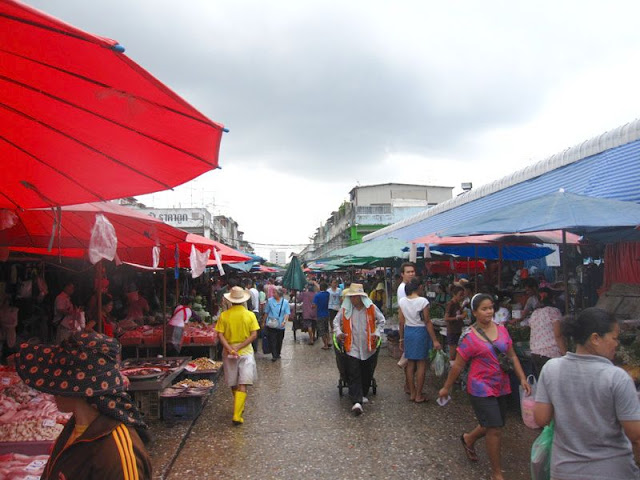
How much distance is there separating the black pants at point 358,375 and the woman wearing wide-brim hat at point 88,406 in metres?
4.84

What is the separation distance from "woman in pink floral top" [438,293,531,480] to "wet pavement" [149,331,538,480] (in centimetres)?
45

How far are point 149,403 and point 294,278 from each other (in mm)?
8988

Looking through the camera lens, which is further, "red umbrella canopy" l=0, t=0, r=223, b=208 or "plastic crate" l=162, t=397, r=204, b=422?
"plastic crate" l=162, t=397, r=204, b=422

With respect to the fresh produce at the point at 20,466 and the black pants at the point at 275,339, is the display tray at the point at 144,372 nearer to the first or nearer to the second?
the fresh produce at the point at 20,466

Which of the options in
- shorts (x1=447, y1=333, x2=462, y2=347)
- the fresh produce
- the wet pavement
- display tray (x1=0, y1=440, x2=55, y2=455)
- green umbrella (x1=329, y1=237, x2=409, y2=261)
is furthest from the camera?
green umbrella (x1=329, y1=237, x2=409, y2=261)

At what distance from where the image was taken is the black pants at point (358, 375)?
21.8 feet

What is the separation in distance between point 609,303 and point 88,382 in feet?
23.5

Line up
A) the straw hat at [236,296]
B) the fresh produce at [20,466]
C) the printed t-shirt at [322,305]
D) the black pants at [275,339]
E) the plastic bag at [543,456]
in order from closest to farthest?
1. the plastic bag at [543,456]
2. the fresh produce at [20,466]
3. the straw hat at [236,296]
4. the black pants at [275,339]
5. the printed t-shirt at [322,305]

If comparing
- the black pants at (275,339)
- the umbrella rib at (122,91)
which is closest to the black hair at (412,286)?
the black pants at (275,339)

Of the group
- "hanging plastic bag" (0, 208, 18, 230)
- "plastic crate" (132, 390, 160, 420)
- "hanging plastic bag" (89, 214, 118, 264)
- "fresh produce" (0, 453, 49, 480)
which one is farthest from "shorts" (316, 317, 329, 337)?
"hanging plastic bag" (0, 208, 18, 230)

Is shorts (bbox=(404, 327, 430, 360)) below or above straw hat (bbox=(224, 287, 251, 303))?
below

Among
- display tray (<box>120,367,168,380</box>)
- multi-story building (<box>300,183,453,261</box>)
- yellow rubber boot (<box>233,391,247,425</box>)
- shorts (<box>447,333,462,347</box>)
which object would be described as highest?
multi-story building (<box>300,183,453,261</box>)

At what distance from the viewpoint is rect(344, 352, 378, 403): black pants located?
6.65m

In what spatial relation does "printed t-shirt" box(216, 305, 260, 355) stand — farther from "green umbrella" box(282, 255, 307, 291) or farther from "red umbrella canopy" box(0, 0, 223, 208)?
"green umbrella" box(282, 255, 307, 291)
